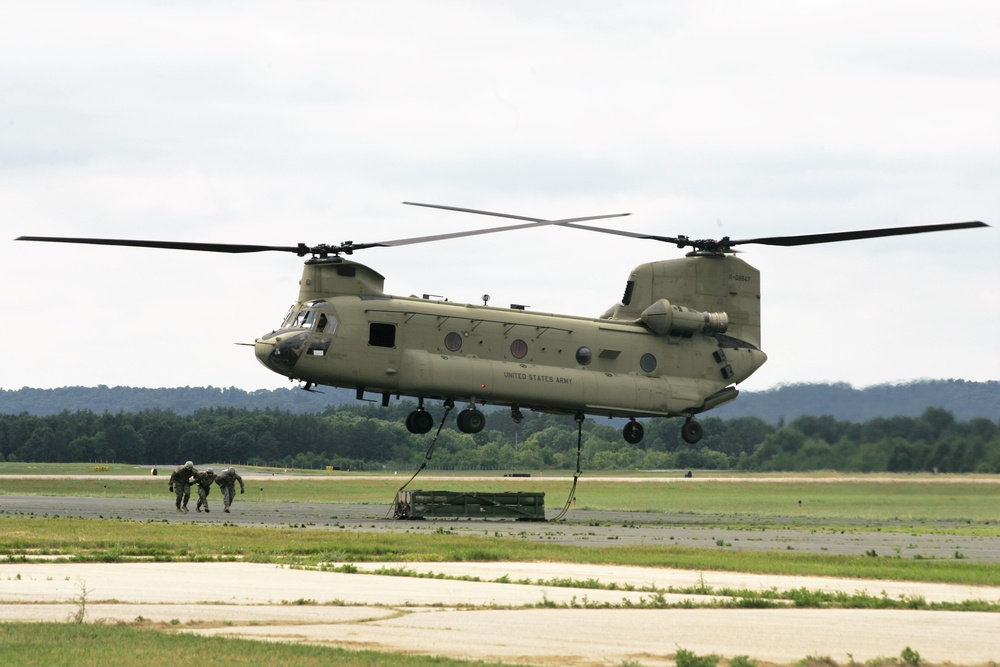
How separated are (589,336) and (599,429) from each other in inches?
3516

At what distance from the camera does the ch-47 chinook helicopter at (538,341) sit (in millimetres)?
39094

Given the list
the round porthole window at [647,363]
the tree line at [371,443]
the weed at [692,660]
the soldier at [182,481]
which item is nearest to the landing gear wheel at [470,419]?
the round porthole window at [647,363]

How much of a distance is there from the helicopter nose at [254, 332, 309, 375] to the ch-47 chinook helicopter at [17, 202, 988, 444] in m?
0.03

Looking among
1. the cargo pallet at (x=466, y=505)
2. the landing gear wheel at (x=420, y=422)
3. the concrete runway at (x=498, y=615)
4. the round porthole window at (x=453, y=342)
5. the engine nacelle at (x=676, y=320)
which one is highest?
the engine nacelle at (x=676, y=320)

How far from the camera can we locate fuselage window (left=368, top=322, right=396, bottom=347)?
3959 cm

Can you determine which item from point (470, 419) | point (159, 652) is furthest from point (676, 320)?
point (159, 652)

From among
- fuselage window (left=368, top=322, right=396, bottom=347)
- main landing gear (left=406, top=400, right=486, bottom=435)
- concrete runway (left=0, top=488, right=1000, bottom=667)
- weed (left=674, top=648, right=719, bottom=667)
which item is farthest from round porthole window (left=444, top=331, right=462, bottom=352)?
weed (left=674, top=648, right=719, bottom=667)

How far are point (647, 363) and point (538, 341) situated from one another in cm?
406

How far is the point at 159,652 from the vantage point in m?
16.3

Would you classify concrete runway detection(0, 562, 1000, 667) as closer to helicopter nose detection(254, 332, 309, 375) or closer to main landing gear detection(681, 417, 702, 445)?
helicopter nose detection(254, 332, 309, 375)

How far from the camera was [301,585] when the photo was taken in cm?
2419

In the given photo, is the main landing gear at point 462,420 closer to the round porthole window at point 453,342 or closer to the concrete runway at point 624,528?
the round porthole window at point 453,342

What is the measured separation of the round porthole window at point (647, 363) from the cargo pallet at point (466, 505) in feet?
20.4

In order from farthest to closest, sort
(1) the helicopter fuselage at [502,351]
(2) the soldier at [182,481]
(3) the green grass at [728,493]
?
(3) the green grass at [728,493] < (2) the soldier at [182,481] < (1) the helicopter fuselage at [502,351]
